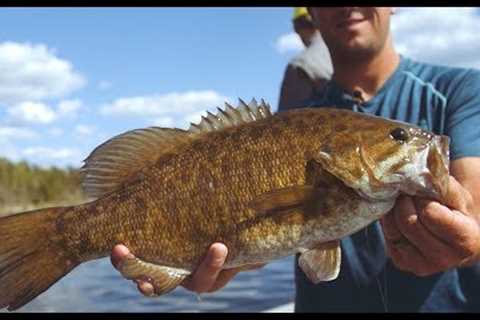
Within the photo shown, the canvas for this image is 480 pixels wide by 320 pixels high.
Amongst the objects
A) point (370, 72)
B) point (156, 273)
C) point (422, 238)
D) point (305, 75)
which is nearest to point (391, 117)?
point (370, 72)

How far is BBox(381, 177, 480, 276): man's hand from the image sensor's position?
243cm

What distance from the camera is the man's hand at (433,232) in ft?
7.96

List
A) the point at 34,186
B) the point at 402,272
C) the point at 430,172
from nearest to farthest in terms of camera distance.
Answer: the point at 430,172, the point at 402,272, the point at 34,186

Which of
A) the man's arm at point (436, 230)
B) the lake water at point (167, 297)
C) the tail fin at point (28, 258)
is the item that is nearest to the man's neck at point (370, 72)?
the man's arm at point (436, 230)

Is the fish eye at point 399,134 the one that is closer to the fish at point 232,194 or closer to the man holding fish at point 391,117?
the fish at point 232,194

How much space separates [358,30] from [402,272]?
4.76ft

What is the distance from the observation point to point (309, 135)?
8.36 ft

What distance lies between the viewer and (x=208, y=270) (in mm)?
2666

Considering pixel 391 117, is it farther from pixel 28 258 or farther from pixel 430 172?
pixel 28 258

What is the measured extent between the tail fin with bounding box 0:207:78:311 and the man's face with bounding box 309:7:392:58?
6.81 ft

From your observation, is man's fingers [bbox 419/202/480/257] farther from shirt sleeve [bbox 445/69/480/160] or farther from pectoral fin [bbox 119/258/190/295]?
pectoral fin [bbox 119/258/190/295]
